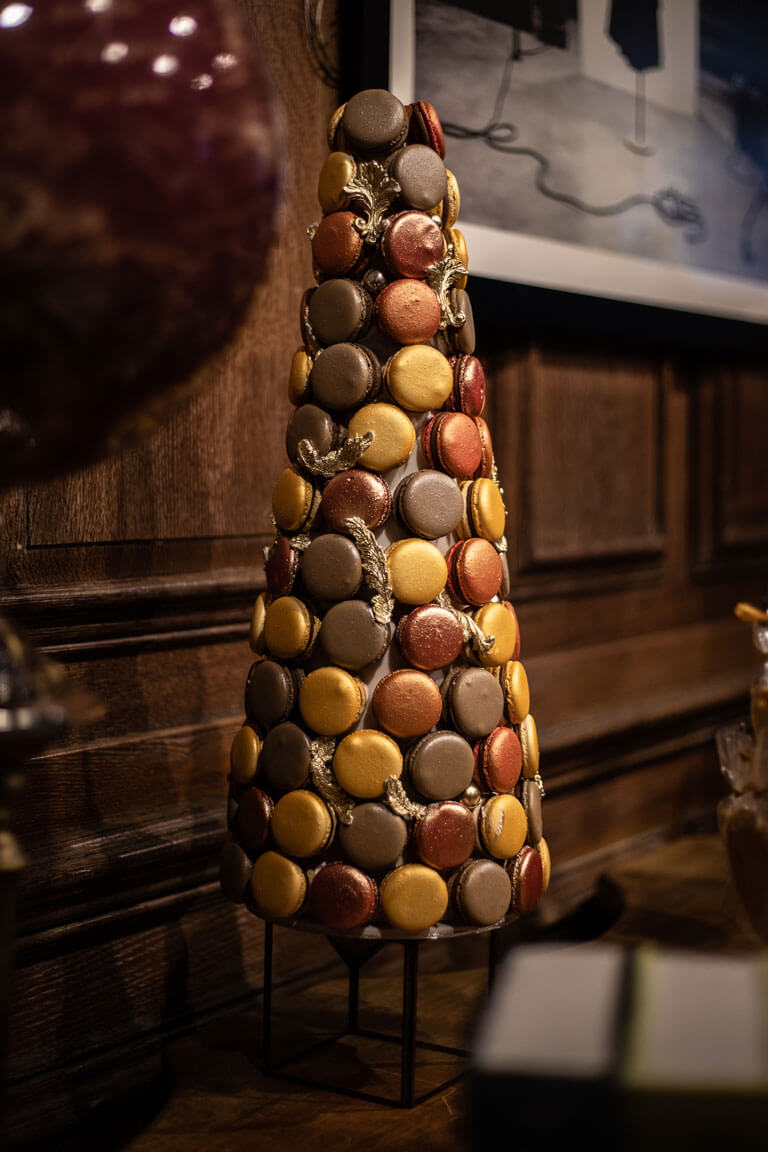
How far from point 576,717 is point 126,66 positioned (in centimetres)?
127

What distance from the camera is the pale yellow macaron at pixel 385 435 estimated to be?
0.81 meters

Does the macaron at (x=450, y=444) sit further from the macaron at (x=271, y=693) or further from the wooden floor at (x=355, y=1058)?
the wooden floor at (x=355, y=1058)

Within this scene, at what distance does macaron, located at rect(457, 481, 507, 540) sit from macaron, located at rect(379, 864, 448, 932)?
256 mm

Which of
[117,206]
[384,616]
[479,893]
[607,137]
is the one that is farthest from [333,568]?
[607,137]

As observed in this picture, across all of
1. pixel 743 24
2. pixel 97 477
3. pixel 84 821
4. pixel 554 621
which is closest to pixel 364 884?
pixel 84 821

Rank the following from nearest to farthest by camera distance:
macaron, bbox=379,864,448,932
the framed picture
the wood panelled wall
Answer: macaron, bbox=379,864,448,932, the wood panelled wall, the framed picture

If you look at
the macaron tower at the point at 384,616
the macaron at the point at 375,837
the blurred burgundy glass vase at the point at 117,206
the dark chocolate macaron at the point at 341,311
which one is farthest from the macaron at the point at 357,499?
the blurred burgundy glass vase at the point at 117,206

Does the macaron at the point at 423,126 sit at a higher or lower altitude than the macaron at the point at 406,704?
higher

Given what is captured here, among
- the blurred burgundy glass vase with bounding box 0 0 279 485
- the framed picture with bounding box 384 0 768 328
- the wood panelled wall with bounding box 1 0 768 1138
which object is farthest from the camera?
the framed picture with bounding box 384 0 768 328

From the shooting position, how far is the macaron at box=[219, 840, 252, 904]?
2.75 ft

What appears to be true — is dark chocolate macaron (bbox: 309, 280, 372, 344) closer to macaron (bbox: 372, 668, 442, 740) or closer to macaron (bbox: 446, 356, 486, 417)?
macaron (bbox: 446, 356, 486, 417)

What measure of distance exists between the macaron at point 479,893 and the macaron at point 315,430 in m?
0.33

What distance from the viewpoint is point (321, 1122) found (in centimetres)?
85

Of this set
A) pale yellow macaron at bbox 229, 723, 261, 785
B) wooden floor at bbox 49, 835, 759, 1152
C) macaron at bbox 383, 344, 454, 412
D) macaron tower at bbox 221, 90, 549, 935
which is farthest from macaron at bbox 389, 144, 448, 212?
wooden floor at bbox 49, 835, 759, 1152
